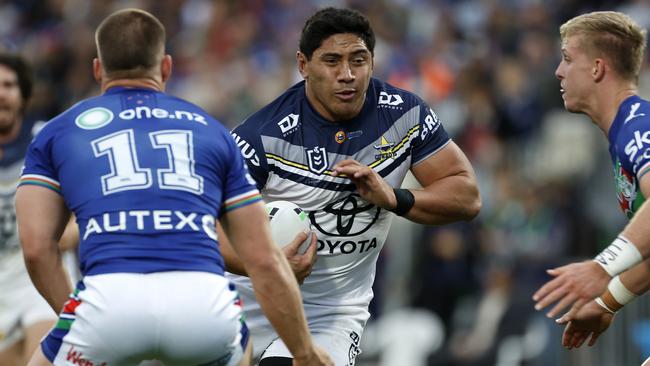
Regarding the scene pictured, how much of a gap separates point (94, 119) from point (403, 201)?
7.10ft

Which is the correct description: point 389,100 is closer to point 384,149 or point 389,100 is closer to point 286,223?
point 384,149

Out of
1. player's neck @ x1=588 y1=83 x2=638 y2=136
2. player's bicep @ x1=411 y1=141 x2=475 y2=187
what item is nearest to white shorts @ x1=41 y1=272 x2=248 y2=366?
player's bicep @ x1=411 y1=141 x2=475 y2=187

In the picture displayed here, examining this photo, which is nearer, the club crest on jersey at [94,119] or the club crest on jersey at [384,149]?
the club crest on jersey at [94,119]

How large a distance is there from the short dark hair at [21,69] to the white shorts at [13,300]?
3.82 feet

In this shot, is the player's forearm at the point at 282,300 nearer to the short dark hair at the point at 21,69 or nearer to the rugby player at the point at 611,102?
the rugby player at the point at 611,102

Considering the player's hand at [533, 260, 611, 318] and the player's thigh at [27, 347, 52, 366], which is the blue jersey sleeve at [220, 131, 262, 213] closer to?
the player's thigh at [27, 347, 52, 366]

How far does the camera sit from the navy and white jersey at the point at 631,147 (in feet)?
20.6

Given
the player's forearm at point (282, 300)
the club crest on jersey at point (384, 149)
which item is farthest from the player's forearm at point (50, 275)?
the club crest on jersey at point (384, 149)

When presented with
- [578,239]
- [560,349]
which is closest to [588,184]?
A: [578,239]

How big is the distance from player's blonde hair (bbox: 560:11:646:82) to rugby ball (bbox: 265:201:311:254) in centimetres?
190

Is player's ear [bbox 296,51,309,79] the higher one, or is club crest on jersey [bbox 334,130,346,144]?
player's ear [bbox 296,51,309,79]

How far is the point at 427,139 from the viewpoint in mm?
7238

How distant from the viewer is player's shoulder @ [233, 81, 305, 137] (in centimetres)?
704

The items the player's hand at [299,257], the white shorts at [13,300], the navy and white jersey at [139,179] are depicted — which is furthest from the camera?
the white shorts at [13,300]
